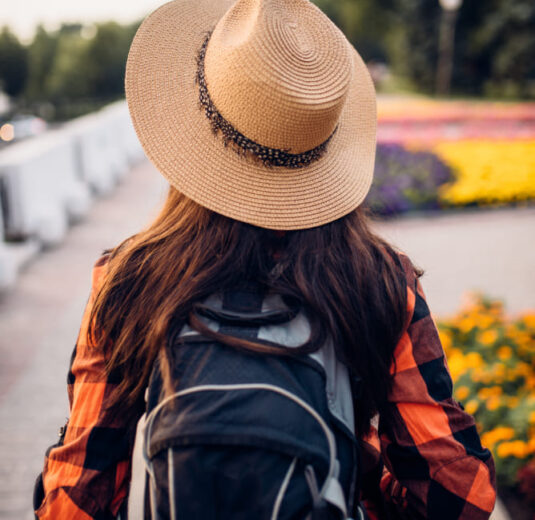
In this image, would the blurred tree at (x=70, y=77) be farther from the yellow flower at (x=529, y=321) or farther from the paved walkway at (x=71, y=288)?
the yellow flower at (x=529, y=321)

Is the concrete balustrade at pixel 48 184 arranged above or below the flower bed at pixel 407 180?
above

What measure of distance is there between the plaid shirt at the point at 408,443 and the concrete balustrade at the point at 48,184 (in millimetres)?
4179

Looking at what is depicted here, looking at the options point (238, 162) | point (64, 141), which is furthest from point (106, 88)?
point (238, 162)

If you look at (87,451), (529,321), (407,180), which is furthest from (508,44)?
(87,451)

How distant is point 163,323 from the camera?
1.07m

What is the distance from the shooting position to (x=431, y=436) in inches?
46.4

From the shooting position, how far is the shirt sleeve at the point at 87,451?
1.18 m

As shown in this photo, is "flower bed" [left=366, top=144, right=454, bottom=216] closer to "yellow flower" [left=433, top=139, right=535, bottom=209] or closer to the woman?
"yellow flower" [left=433, top=139, right=535, bottom=209]

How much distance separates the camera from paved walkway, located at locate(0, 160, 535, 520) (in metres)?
3.26

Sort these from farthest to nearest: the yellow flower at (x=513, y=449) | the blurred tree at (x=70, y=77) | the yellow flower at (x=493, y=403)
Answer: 1. the blurred tree at (x=70, y=77)
2. the yellow flower at (x=493, y=403)
3. the yellow flower at (x=513, y=449)

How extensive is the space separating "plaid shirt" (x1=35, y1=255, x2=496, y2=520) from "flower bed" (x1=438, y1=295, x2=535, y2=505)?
4.96 ft

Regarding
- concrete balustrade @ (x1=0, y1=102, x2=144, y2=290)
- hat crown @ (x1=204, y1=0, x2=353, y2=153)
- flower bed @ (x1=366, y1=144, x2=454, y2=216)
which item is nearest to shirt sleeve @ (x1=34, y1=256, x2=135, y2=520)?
→ hat crown @ (x1=204, y1=0, x2=353, y2=153)

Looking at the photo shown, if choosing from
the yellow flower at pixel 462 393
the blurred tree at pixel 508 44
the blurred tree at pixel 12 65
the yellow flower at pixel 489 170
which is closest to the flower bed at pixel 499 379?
the yellow flower at pixel 462 393

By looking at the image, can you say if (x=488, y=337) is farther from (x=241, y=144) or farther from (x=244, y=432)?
(x=244, y=432)
